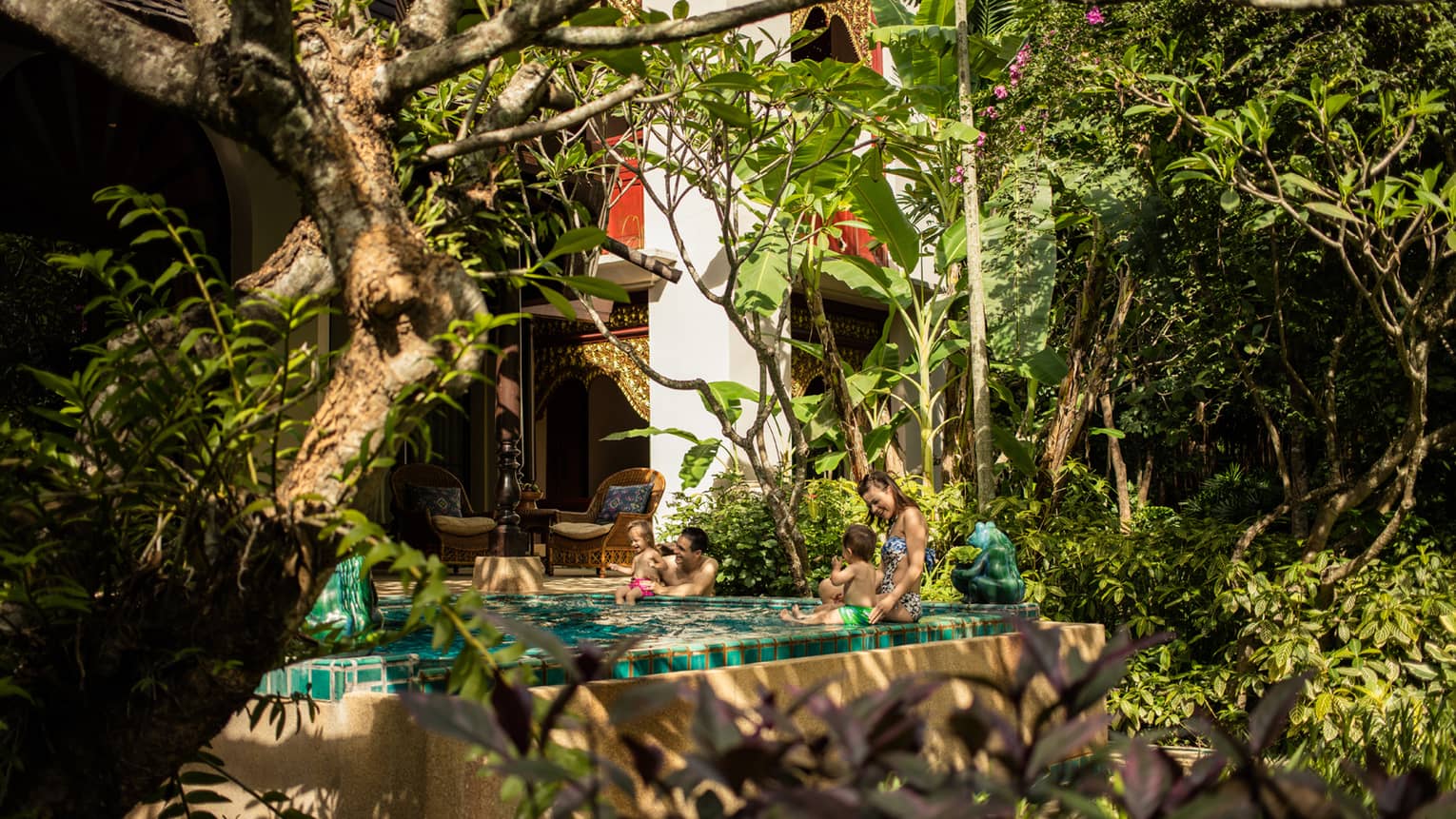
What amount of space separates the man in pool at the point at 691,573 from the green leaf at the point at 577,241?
5.76m

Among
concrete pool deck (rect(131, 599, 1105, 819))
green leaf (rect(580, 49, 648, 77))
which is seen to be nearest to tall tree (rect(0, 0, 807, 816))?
concrete pool deck (rect(131, 599, 1105, 819))

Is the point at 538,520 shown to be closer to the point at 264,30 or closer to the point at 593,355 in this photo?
the point at 593,355

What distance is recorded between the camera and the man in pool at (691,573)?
25.6 ft

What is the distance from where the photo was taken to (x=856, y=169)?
9297 millimetres

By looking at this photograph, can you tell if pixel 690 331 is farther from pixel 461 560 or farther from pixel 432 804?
pixel 432 804

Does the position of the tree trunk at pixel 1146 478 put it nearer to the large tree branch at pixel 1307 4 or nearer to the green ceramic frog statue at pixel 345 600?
the green ceramic frog statue at pixel 345 600

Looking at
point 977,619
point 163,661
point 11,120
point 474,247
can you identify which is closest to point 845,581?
point 977,619

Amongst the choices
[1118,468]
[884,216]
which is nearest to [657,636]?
[884,216]

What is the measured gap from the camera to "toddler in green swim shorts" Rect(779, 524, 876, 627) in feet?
19.1

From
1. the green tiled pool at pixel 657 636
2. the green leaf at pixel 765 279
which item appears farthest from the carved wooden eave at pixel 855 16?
the green tiled pool at pixel 657 636

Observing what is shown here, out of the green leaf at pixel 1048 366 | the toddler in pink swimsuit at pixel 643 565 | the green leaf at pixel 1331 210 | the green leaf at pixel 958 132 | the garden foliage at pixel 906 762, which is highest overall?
the green leaf at pixel 958 132

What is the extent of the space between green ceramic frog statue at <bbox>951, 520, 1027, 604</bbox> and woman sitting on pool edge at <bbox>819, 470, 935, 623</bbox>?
966mm

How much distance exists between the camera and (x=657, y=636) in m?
5.34

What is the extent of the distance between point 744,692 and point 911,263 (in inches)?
271
